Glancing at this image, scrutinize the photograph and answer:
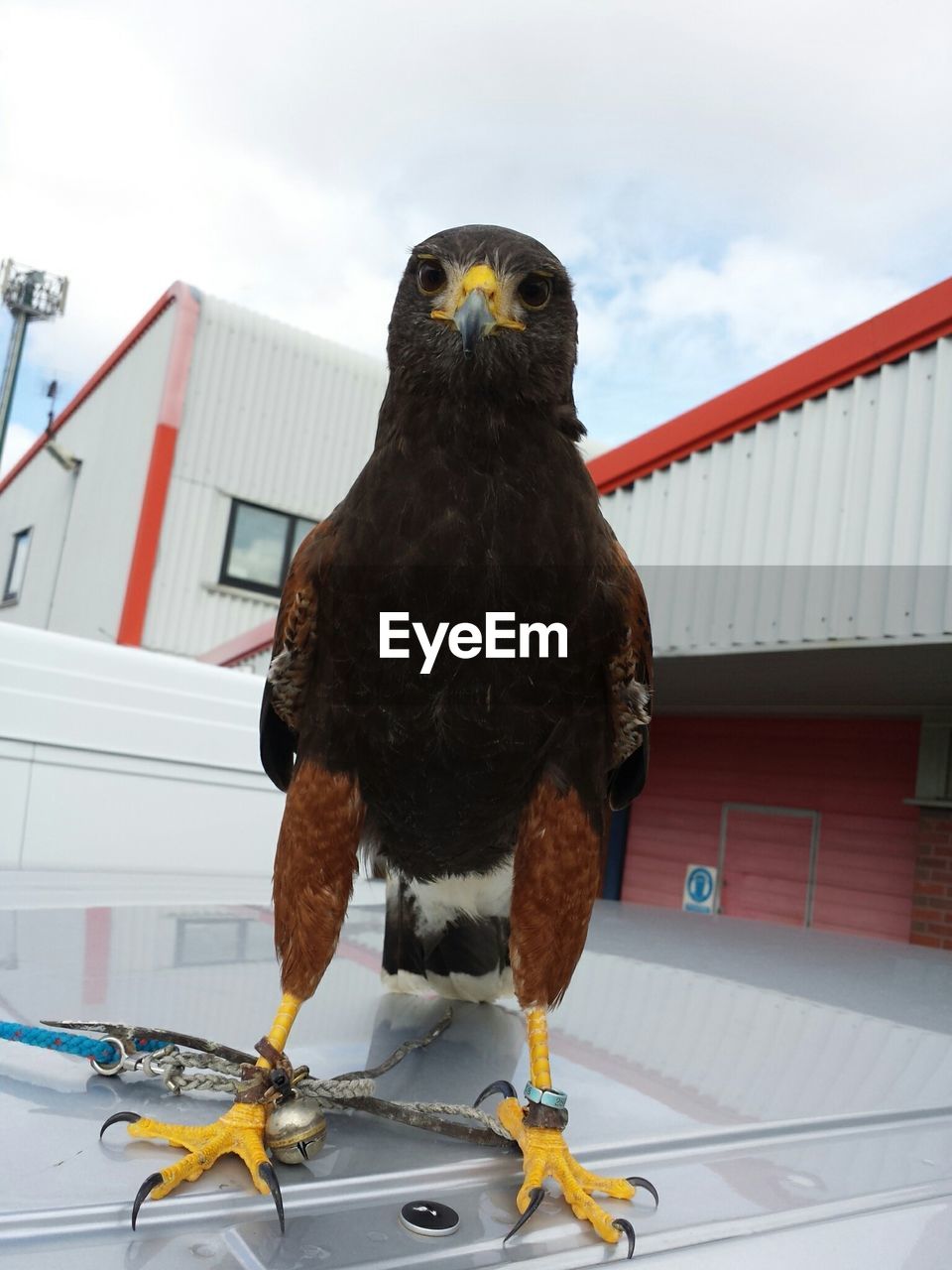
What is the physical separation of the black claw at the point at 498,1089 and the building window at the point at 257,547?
15161 millimetres

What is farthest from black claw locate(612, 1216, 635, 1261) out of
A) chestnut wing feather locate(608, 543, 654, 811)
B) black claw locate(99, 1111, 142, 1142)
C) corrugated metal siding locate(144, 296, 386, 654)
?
corrugated metal siding locate(144, 296, 386, 654)

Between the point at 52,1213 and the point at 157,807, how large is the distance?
3.34 m

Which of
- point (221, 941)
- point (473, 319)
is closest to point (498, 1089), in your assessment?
point (221, 941)

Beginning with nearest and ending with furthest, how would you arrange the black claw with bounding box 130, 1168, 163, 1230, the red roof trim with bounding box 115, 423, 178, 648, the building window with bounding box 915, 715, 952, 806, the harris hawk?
the black claw with bounding box 130, 1168, 163, 1230 → the harris hawk → the building window with bounding box 915, 715, 952, 806 → the red roof trim with bounding box 115, 423, 178, 648

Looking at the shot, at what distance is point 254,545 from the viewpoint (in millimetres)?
16656

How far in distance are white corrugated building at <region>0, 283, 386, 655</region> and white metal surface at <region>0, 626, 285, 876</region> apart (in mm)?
11737

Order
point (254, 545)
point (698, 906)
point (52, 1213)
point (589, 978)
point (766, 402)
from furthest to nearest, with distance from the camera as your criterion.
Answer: point (254, 545) → point (698, 906) → point (766, 402) → point (589, 978) → point (52, 1213)

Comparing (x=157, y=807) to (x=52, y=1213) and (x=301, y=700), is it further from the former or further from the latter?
(x=52, y=1213)

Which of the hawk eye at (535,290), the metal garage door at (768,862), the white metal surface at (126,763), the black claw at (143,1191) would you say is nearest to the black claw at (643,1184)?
the black claw at (143,1191)

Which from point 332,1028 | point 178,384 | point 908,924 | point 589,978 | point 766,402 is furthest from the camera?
point 178,384

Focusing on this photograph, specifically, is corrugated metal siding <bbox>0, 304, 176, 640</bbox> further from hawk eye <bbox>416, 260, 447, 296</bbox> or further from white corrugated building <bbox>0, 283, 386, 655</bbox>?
hawk eye <bbox>416, 260, 447, 296</bbox>

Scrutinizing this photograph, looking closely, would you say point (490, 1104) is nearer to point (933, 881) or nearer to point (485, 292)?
point (485, 292)

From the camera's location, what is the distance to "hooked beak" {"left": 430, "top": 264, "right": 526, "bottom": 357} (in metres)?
1.94

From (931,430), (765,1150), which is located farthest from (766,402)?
(765,1150)
